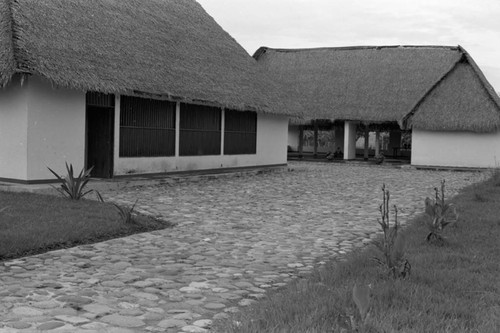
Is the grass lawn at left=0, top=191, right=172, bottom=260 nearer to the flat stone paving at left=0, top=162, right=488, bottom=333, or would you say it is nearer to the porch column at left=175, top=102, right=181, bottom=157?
the flat stone paving at left=0, top=162, right=488, bottom=333

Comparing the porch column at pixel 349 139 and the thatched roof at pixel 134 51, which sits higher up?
the thatched roof at pixel 134 51

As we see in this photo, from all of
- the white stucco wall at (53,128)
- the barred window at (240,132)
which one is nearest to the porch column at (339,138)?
the barred window at (240,132)

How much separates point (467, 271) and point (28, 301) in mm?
4015

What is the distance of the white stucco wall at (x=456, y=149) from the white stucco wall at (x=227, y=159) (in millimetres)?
6729

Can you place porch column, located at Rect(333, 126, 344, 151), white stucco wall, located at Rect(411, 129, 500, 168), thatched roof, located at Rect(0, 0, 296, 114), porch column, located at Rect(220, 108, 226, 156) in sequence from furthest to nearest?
1. porch column, located at Rect(333, 126, 344, 151)
2. white stucco wall, located at Rect(411, 129, 500, 168)
3. porch column, located at Rect(220, 108, 226, 156)
4. thatched roof, located at Rect(0, 0, 296, 114)

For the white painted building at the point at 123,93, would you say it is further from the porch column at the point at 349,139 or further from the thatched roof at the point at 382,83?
the porch column at the point at 349,139

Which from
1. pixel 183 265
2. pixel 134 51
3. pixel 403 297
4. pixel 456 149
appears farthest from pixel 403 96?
pixel 403 297

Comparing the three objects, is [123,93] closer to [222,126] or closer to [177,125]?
[177,125]

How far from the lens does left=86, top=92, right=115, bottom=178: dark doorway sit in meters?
14.3

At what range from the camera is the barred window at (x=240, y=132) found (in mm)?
19250

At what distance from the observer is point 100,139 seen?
47.4ft

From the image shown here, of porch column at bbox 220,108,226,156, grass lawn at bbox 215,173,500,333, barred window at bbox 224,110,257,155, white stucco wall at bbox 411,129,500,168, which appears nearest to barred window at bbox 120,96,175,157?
porch column at bbox 220,108,226,156

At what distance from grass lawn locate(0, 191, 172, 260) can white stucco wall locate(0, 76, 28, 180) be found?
6.52 feet

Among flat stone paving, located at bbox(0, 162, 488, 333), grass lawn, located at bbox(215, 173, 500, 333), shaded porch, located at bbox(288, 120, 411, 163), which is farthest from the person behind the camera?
shaded porch, located at bbox(288, 120, 411, 163)
